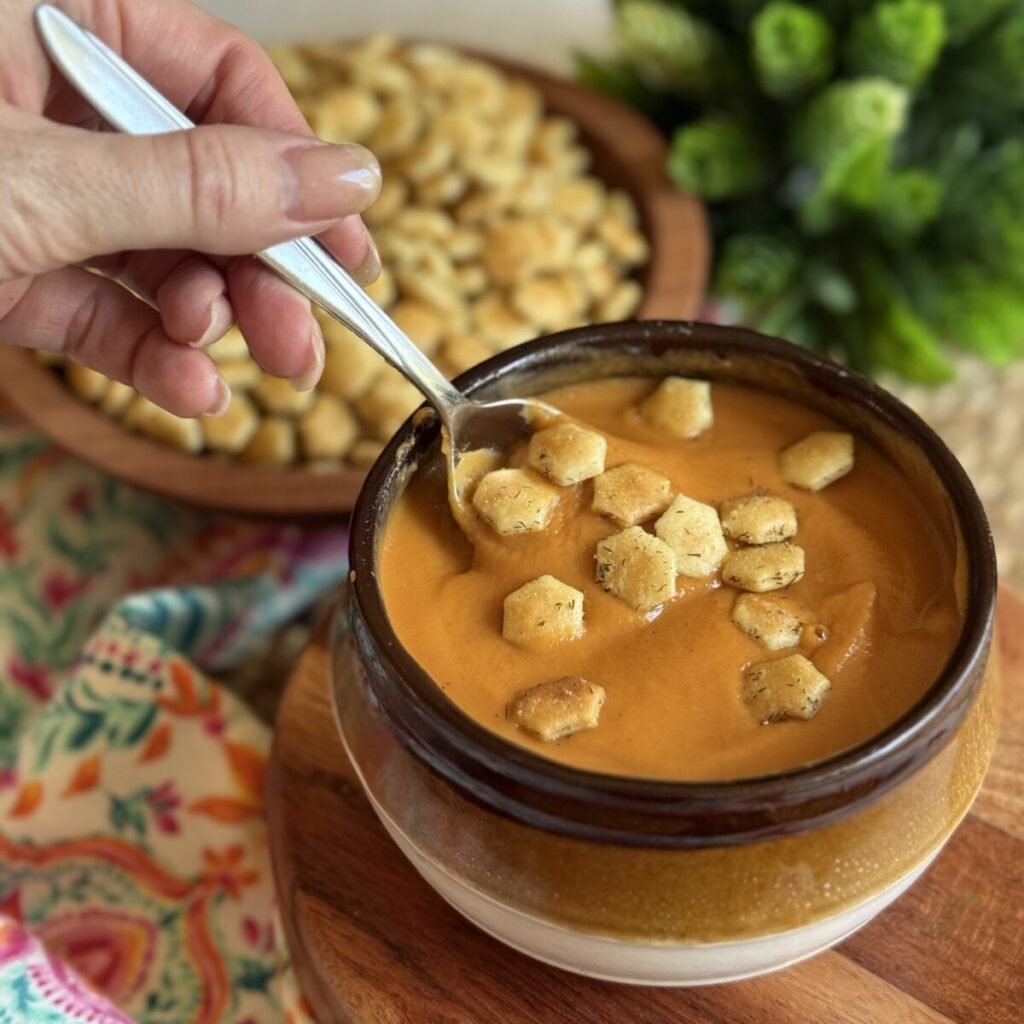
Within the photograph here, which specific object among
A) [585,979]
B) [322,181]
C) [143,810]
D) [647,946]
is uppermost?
[322,181]

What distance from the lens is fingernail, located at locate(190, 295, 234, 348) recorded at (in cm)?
100

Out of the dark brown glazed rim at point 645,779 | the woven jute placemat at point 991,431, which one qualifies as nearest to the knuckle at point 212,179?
the dark brown glazed rim at point 645,779

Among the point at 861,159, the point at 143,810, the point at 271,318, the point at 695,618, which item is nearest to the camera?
the point at 695,618

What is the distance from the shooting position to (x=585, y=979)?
34.7 inches

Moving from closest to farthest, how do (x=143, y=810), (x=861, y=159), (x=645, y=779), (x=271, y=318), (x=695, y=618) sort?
1. (x=645, y=779)
2. (x=695, y=618)
3. (x=271, y=318)
4. (x=143, y=810)
5. (x=861, y=159)

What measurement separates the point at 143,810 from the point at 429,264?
737 mm

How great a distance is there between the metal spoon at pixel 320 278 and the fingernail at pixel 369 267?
0.08 m

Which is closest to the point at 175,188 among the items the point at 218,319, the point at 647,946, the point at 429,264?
the point at 218,319

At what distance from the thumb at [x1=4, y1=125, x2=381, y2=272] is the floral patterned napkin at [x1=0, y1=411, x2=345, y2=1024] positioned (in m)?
0.53

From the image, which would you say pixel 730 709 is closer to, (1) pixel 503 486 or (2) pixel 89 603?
(1) pixel 503 486

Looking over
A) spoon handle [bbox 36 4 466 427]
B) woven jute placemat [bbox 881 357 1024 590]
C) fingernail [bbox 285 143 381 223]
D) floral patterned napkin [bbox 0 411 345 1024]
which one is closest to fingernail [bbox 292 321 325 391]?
→ spoon handle [bbox 36 4 466 427]

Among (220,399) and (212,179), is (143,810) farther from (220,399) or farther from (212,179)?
(212,179)

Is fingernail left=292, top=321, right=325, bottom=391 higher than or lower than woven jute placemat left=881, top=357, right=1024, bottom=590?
higher

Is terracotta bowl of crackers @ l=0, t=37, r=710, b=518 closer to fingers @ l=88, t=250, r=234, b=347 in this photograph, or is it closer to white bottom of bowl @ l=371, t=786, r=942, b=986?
fingers @ l=88, t=250, r=234, b=347
